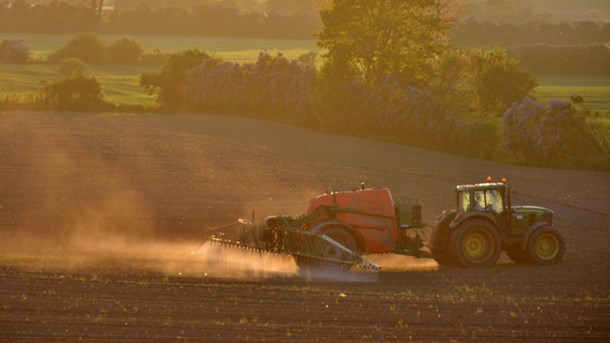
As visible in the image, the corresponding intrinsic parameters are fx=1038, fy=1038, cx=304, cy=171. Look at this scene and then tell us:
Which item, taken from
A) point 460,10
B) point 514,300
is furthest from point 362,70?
point 514,300

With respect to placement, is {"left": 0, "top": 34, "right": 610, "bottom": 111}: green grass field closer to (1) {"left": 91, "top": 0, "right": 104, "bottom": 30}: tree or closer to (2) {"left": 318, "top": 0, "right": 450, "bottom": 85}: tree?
(1) {"left": 91, "top": 0, "right": 104, "bottom": 30}: tree

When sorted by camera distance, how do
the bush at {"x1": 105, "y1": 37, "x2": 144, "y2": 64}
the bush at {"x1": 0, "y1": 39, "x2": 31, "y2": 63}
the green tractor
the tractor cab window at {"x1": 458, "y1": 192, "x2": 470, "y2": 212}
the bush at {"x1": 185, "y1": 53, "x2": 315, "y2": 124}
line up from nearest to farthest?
the green tractor → the tractor cab window at {"x1": 458, "y1": 192, "x2": 470, "y2": 212} → the bush at {"x1": 185, "y1": 53, "x2": 315, "y2": 124} → the bush at {"x1": 0, "y1": 39, "x2": 31, "y2": 63} → the bush at {"x1": 105, "y1": 37, "x2": 144, "y2": 64}

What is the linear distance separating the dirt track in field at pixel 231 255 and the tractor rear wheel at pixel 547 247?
394mm

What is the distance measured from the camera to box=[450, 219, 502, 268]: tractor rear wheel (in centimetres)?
2612

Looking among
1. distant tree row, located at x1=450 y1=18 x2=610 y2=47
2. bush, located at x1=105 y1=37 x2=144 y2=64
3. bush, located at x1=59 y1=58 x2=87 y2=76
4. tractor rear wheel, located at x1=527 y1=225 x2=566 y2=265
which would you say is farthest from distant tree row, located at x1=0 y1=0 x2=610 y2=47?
tractor rear wheel, located at x1=527 y1=225 x2=566 y2=265

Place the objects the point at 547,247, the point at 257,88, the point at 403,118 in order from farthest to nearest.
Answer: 1. the point at 257,88
2. the point at 403,118
3. the point at 547,247

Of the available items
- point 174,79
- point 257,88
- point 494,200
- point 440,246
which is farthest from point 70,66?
point 494,200

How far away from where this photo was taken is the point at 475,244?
26.5 metres

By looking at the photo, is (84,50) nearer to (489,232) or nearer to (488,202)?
(488,202)

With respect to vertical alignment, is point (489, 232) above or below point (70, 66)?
below

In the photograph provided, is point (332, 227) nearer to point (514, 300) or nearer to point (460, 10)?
point (514, 300)

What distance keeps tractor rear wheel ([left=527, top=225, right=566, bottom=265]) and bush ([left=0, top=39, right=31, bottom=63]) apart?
66.7 meters

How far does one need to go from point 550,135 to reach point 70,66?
4554 cm

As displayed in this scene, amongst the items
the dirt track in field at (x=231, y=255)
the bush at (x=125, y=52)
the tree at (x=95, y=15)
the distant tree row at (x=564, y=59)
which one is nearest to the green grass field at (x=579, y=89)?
the distant tree row at (x=564, y=59)
